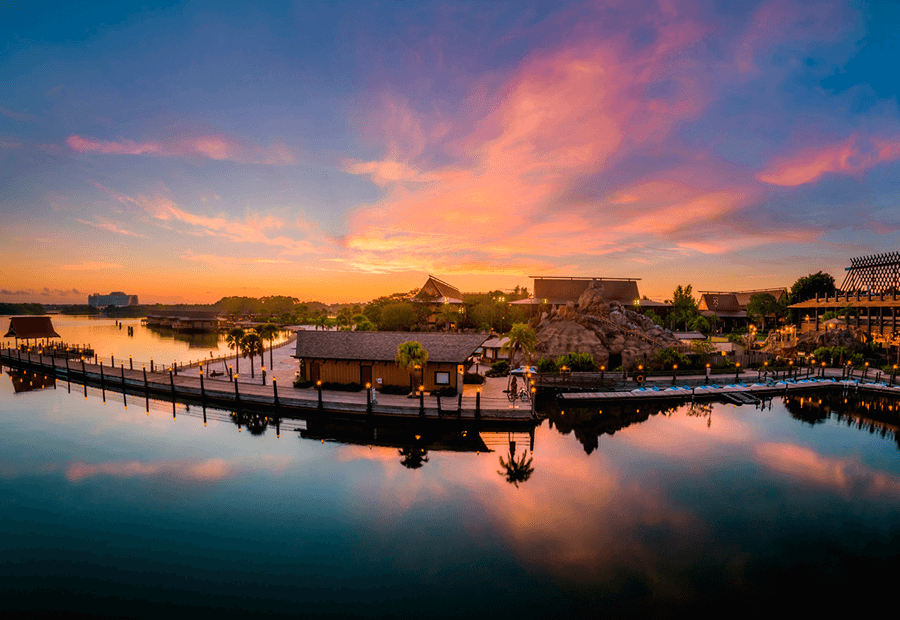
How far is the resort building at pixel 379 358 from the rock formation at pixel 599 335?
57.2 ft

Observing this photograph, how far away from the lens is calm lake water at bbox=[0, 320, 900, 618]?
47.8ft

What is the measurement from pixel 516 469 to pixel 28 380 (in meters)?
68.9

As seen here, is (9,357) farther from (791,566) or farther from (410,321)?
(791,566)

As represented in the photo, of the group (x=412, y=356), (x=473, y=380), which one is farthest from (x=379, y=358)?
(x=473, y=380)

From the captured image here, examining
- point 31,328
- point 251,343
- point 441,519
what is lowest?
point 441,519

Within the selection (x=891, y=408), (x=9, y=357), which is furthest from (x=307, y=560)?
(x=9, y=357)

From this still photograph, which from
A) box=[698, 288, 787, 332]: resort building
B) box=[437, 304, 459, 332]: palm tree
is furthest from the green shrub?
box=[698, 288, 787, 332]: resort building

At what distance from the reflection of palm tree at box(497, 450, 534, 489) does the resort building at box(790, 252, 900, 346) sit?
5997 centimetres

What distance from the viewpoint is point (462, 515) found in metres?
19.5

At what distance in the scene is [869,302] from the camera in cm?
6012

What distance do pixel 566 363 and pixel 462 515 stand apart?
29957 millimetres

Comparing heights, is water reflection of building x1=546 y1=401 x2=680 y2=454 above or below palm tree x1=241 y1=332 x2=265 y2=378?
below

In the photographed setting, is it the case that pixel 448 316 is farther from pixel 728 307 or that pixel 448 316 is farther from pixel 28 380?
pixel 728 307

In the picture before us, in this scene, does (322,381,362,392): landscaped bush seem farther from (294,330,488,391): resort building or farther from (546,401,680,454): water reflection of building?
(546,401,680,454): water reflection of building
